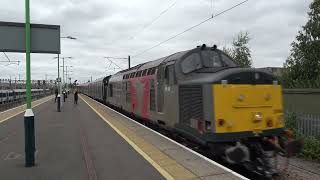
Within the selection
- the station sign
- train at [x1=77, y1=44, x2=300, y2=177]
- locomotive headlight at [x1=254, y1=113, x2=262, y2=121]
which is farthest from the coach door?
locomotive headlight at [x1=254, y1=113, x2=262, y2=121]

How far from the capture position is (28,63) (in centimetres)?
971

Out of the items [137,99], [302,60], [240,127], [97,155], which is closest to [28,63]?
[97,155]

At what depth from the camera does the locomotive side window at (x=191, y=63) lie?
1179cm

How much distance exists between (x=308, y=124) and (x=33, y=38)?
10.6m

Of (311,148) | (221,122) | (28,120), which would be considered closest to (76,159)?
(28,120)

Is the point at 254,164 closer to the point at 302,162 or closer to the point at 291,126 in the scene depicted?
the point at 302,162

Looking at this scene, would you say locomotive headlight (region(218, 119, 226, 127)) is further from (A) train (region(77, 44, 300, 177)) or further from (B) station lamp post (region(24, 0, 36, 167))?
(B) station lamp post (region(24, 0, 36, 167))

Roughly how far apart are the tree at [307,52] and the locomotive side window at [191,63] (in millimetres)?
30746

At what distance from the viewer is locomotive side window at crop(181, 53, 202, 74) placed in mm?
11789

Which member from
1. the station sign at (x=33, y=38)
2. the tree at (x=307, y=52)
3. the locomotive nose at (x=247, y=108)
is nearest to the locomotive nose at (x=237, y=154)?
the locomotive nose at (x=247, y=108)

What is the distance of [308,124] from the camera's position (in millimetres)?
16016

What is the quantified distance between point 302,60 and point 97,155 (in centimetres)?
3730

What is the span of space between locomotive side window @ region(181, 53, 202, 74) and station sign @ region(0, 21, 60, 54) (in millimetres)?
3472

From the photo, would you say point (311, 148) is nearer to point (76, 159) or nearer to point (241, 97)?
point (241, 97)
